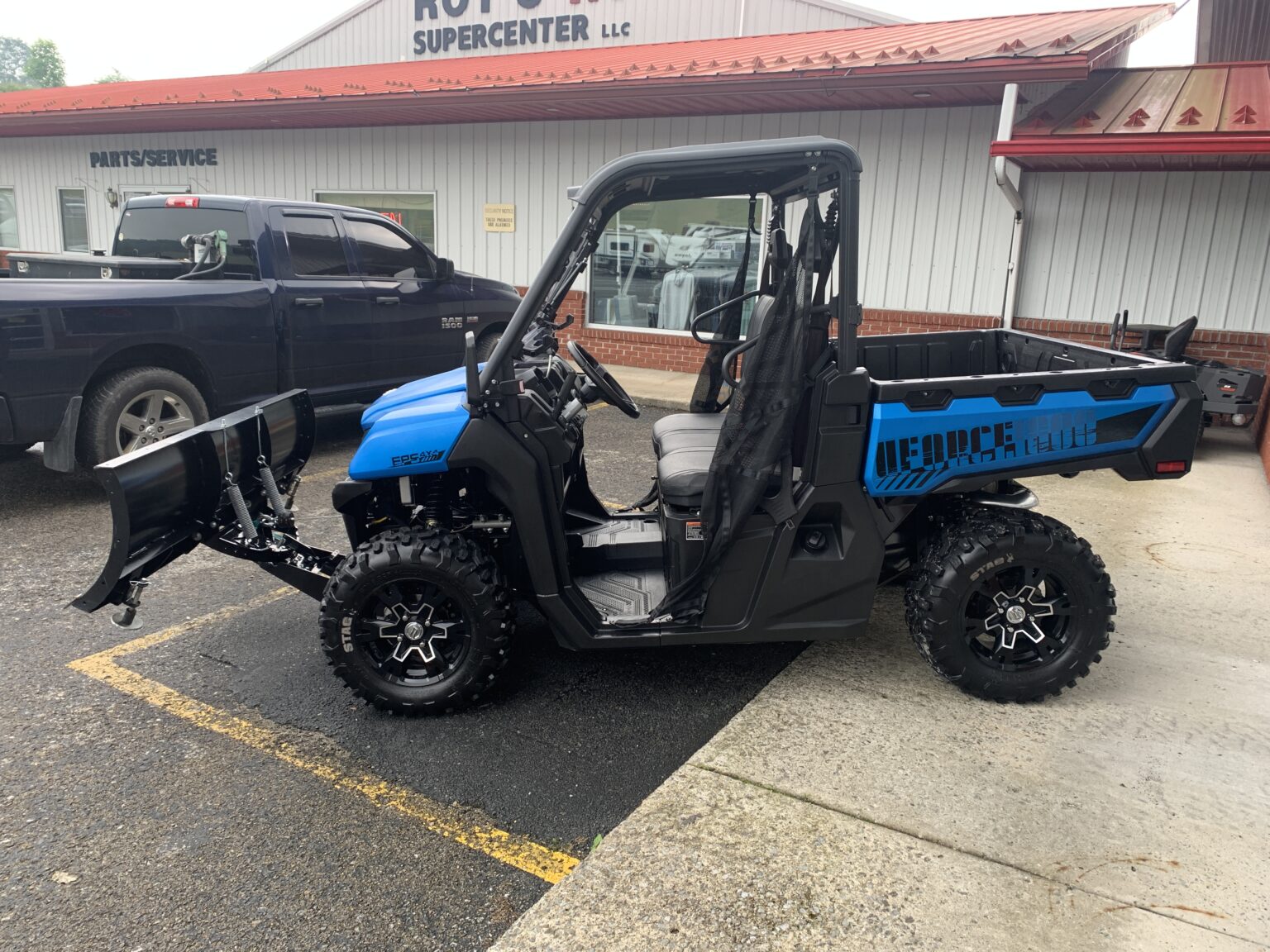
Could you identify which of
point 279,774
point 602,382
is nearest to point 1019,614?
point 602,382

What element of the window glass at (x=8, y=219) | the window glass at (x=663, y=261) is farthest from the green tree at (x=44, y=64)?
the window glass at (x=663, y=261)

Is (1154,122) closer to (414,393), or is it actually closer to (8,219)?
(414,393)

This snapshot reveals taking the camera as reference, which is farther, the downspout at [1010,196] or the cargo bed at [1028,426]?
the downspout at [1010,196]

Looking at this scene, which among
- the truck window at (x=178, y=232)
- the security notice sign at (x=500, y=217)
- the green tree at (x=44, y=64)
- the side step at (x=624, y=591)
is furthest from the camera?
the green tree at (x=44, y=64)

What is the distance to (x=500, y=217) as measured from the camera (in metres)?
13.1

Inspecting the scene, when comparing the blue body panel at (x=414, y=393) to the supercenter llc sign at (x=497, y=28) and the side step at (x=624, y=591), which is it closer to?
the side step at (x=624, y=591)

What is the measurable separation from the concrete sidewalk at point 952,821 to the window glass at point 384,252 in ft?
18.3

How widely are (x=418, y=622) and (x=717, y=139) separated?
9644mm

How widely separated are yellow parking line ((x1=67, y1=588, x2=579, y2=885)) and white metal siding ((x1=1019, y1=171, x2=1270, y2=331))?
30.0ft

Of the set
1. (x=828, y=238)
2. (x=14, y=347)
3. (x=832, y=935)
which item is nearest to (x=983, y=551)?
(x=828, y=238)

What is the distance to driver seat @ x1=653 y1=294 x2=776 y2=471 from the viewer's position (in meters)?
4.02

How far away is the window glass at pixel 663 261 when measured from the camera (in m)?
11.5

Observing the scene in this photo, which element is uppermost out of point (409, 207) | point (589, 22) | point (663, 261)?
point (589, 22)

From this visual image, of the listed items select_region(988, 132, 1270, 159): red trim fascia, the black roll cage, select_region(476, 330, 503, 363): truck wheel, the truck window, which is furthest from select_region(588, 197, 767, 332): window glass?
the black roll cage
